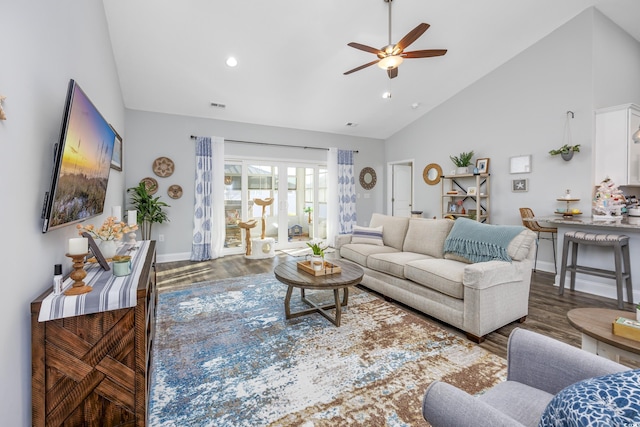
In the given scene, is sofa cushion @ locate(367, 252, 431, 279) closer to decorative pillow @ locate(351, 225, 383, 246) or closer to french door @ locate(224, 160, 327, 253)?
decorative pillow @ locate(351, 225, 383, 246)

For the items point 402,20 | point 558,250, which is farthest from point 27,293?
point 558,250

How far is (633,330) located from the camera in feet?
4.66

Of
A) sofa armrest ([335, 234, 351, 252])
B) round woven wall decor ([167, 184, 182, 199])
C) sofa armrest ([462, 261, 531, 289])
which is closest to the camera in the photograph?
sofa armrest ([462, 261, 531, 289])

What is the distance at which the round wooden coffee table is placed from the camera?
101 inches

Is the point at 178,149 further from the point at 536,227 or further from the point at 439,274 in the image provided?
the point at 536,227

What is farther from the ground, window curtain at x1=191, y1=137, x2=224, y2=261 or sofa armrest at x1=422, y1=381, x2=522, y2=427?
window curtain at x1=191, y1=137, x2=224, y2=261

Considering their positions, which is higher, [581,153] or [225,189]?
[581,153]

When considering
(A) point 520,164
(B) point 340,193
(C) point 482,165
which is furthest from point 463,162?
(B) point 340,193

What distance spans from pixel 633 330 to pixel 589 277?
3.01m

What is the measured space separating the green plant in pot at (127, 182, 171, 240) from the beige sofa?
3.58 meters

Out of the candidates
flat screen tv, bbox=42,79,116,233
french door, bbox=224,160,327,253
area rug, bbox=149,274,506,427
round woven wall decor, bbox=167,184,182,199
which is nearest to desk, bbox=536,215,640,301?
area rug, bbox=149,274,506,427

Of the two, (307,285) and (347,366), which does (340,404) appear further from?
(307,285)

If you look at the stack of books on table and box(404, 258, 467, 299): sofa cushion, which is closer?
the stack of books on table

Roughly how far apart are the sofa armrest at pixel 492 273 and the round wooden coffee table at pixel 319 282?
3.09 ft
